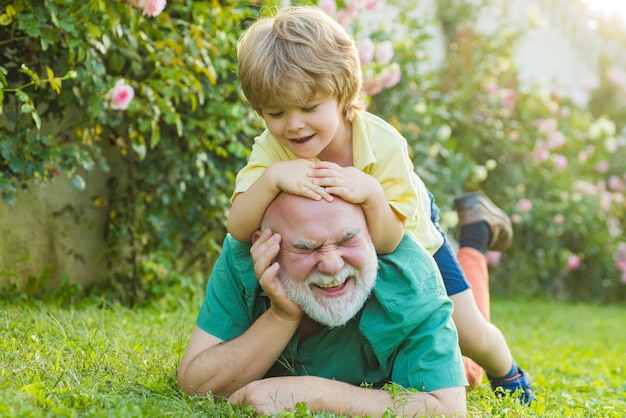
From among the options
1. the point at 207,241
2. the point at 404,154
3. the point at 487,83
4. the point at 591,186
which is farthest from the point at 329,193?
the point at 591,186

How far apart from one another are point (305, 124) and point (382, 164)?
363 millimetres

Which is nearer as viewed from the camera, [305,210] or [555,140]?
[305,210]

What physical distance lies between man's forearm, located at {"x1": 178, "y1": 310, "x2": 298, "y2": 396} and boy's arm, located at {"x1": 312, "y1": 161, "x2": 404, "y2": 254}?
458 millimetres

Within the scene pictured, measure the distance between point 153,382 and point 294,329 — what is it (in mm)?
571

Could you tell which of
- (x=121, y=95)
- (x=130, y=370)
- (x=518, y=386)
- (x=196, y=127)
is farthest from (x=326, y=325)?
(x=196, y=127)

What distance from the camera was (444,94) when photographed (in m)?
8.33

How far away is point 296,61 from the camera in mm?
2951

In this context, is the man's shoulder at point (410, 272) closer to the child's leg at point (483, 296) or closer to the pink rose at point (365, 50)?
the child's leg at point (483, 296)

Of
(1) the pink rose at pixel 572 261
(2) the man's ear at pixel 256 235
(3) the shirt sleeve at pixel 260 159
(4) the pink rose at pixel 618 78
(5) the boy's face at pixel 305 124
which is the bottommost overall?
(1) the pink rose at pixel 572 261

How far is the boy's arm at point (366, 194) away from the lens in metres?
2.80

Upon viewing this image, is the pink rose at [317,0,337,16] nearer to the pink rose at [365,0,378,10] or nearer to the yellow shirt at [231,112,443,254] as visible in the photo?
the pink rose at [365,0,378,10]

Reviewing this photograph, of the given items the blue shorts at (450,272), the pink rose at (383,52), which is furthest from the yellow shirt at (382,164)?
the pink rose at (383,52)

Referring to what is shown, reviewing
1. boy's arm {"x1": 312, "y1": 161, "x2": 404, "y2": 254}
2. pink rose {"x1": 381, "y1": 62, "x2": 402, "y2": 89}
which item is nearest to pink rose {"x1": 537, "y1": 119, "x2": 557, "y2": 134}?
pink rose {"x1": 381, "y1": 62, "x2": 402, "y2": 89}

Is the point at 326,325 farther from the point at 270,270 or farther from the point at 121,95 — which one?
the point at 121,95
